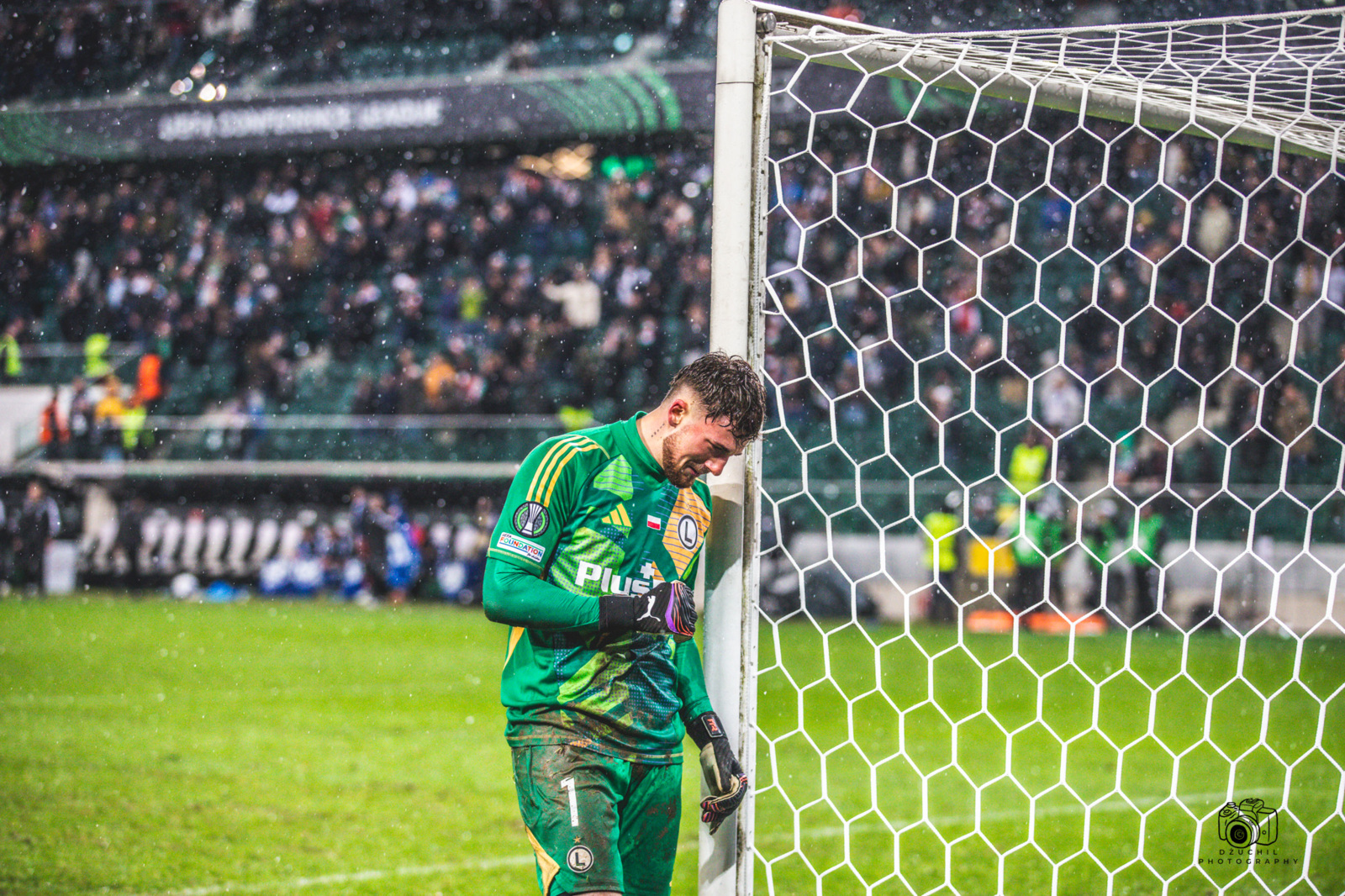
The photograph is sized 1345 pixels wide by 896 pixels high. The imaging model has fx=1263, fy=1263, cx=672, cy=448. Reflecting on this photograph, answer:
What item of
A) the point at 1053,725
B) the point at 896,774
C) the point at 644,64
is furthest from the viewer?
the point at 644,64

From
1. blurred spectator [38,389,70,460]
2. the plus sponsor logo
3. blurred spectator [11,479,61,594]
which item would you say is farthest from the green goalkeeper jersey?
blurred spectator [38,389,70,460]

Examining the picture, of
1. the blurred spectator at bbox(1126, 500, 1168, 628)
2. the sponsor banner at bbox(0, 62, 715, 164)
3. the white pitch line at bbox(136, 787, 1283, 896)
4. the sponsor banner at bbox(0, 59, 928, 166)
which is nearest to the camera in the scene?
the white pitch line at bbox(136, 787, 1283, 896)

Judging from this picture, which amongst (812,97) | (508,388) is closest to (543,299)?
(508,388)

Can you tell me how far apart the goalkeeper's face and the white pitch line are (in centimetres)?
249

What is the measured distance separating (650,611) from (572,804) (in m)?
0.39

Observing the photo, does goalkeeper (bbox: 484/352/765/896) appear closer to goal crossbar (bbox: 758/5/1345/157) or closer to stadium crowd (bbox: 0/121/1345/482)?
goal crossbar (bbox: 758/5/1345/157)

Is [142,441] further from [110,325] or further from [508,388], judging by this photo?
[508,388]

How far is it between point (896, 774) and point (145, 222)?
17703mm

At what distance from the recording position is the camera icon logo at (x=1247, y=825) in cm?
453

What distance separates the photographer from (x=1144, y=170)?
1373 cm

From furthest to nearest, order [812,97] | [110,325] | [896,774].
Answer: [110,325]
[812,97]
[896,774]

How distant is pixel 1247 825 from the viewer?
478cm

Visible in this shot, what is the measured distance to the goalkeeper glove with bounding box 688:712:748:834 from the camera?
253cm

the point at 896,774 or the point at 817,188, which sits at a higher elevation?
the point at 817,188
